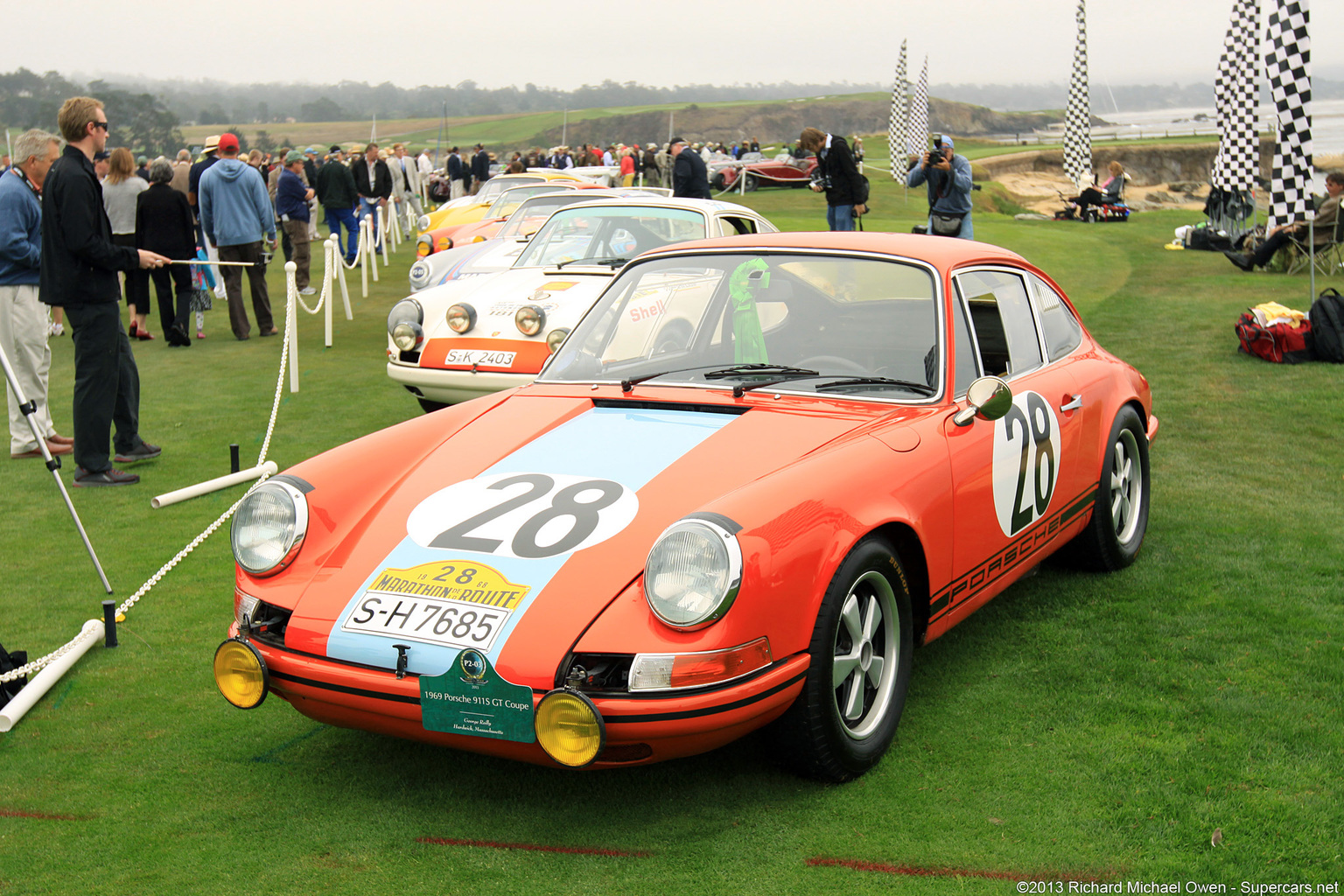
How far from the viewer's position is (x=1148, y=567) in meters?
5.04

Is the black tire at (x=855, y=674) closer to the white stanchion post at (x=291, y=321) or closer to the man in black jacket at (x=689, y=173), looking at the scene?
the white stanchion post at (x=291, y=321)

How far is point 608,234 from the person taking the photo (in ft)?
28.2

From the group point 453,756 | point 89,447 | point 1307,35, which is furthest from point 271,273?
point 453,756

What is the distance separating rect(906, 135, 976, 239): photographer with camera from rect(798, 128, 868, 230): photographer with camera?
62cm

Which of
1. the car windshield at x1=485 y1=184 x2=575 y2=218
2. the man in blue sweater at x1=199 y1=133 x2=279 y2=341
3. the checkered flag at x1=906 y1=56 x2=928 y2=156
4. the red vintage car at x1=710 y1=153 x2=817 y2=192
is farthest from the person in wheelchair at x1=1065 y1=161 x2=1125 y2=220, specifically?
the man in blue sweater at x1=199 y1=133 x2=279 y2=341

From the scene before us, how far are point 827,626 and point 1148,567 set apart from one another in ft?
8.79

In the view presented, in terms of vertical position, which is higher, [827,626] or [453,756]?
[827,626]

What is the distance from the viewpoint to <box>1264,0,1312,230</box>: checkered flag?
14.5 meters

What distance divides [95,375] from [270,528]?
151 inches

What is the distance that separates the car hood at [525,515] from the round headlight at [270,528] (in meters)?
0.05

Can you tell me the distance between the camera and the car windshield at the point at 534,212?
11.9 m

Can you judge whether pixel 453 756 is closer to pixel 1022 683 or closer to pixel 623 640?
pixel 623 640

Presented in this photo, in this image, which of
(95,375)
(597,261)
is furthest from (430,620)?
(597,261)

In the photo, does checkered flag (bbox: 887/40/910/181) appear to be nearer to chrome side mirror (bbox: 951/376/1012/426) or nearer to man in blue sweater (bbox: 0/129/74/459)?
man in blue sweater (bbox: 0/129/74/459)
